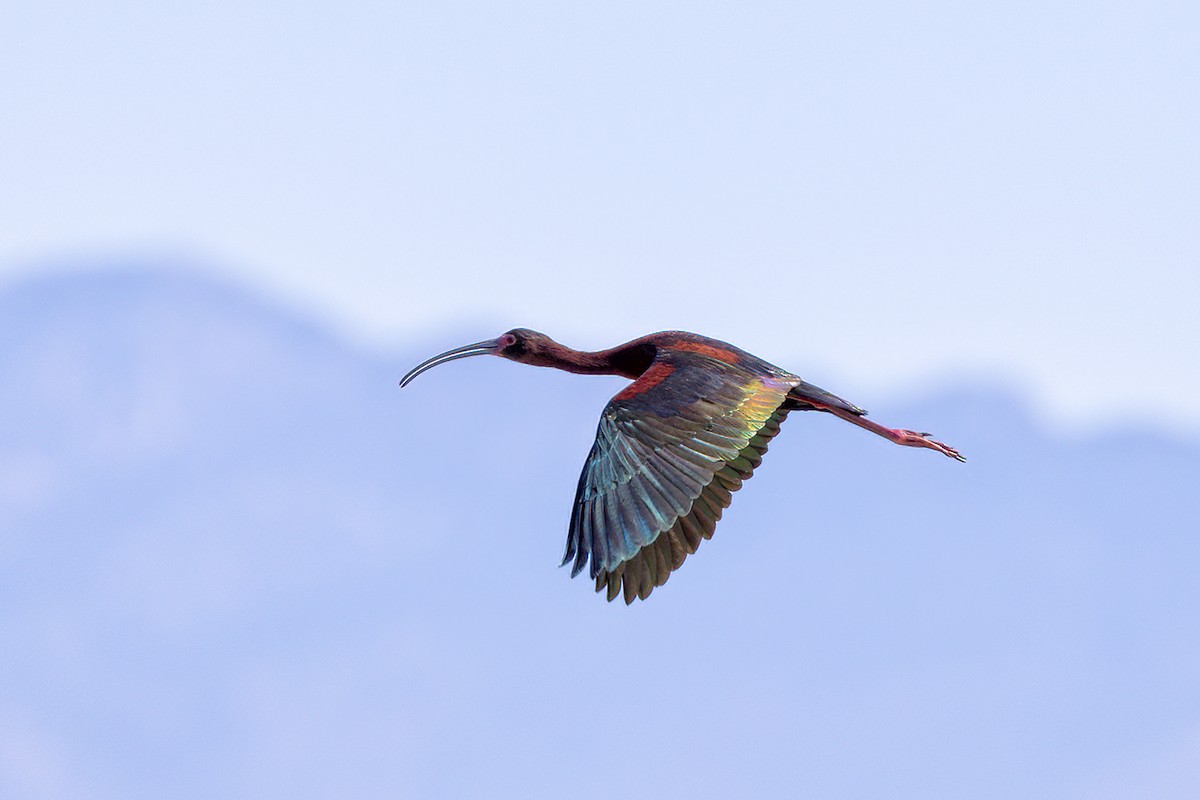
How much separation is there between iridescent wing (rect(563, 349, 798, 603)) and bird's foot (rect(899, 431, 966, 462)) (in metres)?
1.60

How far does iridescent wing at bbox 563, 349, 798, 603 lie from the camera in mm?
10391

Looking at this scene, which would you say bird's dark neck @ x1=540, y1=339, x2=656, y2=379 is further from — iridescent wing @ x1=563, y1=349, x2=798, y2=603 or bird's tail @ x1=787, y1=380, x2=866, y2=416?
bird's tail @ x1=787, y1=380, x2=866, y2=416

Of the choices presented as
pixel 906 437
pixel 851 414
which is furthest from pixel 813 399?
pixel 906 437

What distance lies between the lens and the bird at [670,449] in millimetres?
10406

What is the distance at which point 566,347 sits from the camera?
1323 centimetres

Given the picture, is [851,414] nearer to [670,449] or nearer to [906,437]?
[906,437]

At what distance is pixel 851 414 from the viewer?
12562 mm

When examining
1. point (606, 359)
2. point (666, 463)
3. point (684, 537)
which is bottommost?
point (684, 537)

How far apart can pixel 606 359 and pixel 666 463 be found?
8.00ft

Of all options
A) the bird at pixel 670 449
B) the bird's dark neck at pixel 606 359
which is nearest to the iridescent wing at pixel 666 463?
the bird at pixel 670 449

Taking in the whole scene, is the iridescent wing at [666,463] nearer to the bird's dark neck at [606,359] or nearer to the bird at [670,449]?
the bird at [670,449]

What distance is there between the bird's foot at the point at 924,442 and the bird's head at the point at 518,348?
279 cm

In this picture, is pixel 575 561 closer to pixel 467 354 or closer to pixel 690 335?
pixel 690 335

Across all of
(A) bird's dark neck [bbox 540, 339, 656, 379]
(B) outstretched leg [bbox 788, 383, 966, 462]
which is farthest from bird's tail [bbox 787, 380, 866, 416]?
(A) bird's dark neck [bbox 540, 339, 656, 379]
